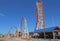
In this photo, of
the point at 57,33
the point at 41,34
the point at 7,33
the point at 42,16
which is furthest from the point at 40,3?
the point at 57,33

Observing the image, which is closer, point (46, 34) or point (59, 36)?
point (59, 36)

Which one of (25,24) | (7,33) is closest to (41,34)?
(25,24)

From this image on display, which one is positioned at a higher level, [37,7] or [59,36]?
[37,7]

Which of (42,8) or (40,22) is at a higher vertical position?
(42,8)

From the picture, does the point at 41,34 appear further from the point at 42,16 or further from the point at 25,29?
the point at 42,16

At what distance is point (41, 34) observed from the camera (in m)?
70.1

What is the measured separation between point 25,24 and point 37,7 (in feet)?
74.4

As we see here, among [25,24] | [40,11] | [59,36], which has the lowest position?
[59,36]

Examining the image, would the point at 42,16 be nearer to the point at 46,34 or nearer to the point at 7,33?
the point at 7,33

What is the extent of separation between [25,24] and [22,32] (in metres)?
8.47

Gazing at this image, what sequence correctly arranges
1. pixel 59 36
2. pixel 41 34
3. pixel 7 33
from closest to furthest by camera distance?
pixel 59 36
pixel 41 34
pixel 7 33

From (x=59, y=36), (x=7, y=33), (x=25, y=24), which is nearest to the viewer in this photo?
(x=59, y=36)

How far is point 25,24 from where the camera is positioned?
119 meters

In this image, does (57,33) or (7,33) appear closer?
(57,33)
